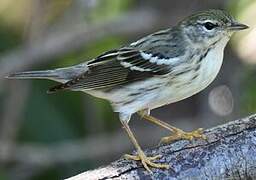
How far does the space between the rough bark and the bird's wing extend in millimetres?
768

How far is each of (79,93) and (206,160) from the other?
3.42m

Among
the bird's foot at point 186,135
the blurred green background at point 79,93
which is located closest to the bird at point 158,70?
the bird's foot at point 186,135

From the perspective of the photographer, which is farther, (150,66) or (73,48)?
(73,48)

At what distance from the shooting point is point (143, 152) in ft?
16.2

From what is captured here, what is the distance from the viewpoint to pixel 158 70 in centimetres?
539

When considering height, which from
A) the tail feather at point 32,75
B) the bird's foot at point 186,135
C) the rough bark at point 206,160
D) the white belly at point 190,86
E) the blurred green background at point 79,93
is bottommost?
the rough bark at point 206,160

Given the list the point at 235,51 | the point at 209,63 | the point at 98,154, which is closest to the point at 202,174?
the point at 209,63

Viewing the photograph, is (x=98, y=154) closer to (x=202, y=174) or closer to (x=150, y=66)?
(x=150, y=66)

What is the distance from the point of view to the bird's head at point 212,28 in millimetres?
5512

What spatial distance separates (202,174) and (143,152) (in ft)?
1.69

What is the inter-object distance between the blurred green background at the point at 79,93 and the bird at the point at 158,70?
1.36m

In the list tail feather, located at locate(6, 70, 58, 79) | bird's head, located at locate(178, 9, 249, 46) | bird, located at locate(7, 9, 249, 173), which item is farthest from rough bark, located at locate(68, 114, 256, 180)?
tail feather, located at locate(6, 70, 58, 79)

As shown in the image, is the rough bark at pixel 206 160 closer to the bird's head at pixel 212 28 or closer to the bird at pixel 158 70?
the bird at pixel 158 70

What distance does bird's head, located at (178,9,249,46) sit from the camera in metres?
5.51
